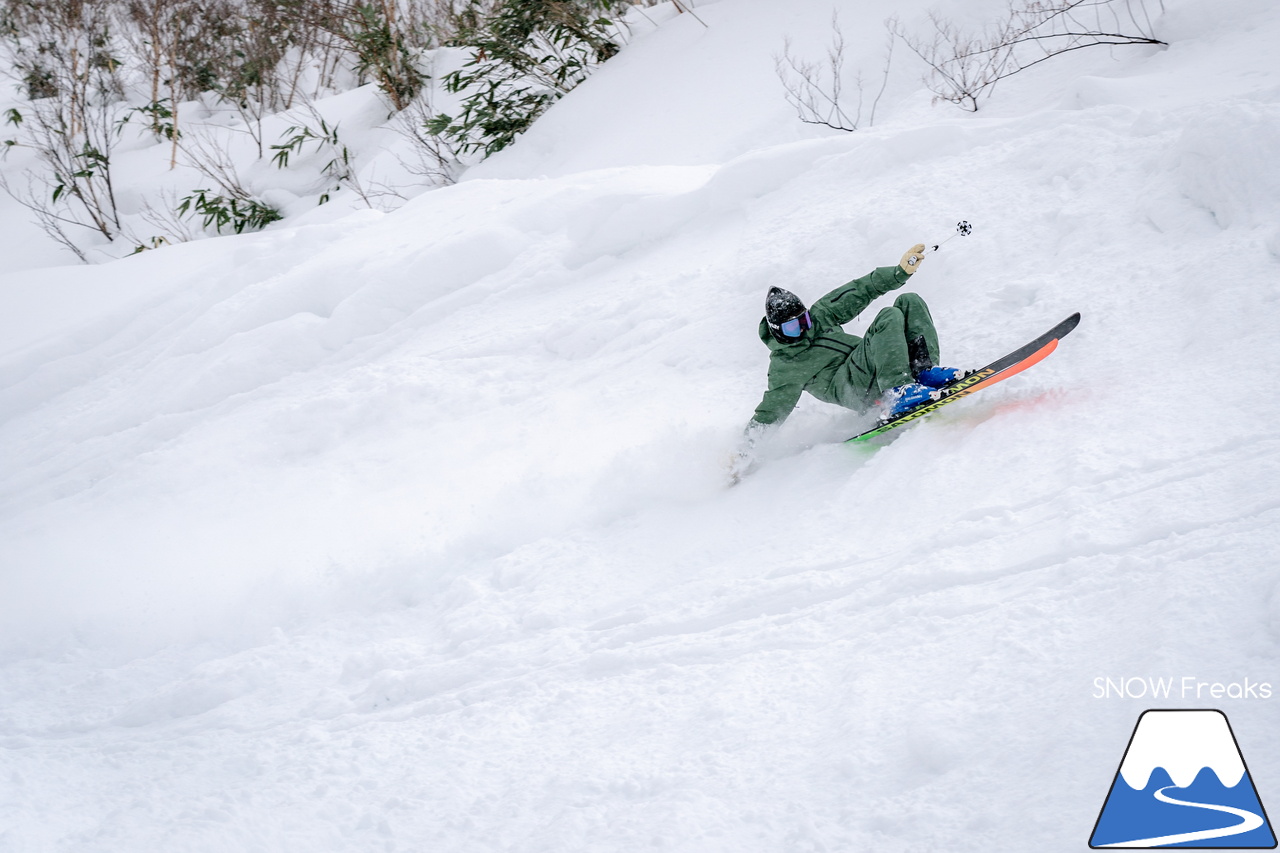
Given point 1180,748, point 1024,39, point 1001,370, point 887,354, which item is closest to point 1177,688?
point 1180,748

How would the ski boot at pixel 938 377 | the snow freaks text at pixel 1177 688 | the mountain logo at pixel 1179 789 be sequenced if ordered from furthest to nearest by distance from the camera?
the ski boot at pixel 938 377 → the snow freaks text at pixel 1177 688 → the mountain logo at pixel 1179 789

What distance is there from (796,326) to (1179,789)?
2.25 m

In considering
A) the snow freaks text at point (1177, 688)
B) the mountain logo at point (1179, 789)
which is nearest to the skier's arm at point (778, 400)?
the snow freaks text at point (1177, 688)

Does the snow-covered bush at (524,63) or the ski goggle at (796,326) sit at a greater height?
the snow-covered bush at (524,63)

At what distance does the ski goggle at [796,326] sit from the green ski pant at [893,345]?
30 centimetres

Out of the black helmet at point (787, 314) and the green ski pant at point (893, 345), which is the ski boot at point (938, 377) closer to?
the green ski pant at point (893, 345)

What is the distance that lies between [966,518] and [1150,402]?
0.93 metres

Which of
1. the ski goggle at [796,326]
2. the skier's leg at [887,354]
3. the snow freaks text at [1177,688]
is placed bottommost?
the snow freaks text at [1177,688]

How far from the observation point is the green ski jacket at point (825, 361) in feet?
12.0

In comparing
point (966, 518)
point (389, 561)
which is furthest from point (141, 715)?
point (966, 518)

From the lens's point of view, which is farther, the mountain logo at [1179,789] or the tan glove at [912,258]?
the tan glove at [912,258]

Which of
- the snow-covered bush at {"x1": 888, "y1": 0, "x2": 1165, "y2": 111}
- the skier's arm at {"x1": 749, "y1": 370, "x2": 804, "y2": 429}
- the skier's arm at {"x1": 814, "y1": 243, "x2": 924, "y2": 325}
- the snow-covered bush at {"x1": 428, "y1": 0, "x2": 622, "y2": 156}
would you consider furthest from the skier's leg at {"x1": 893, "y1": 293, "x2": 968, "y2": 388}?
the snow-covered bush at {"x1": 428, "y1": 0, "x2": 622, "y2": 156}

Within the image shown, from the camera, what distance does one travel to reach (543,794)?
8.00ft

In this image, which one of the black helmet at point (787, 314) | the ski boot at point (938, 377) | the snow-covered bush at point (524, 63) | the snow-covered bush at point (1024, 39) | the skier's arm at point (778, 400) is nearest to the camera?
the ski boot at point (938, 377)
